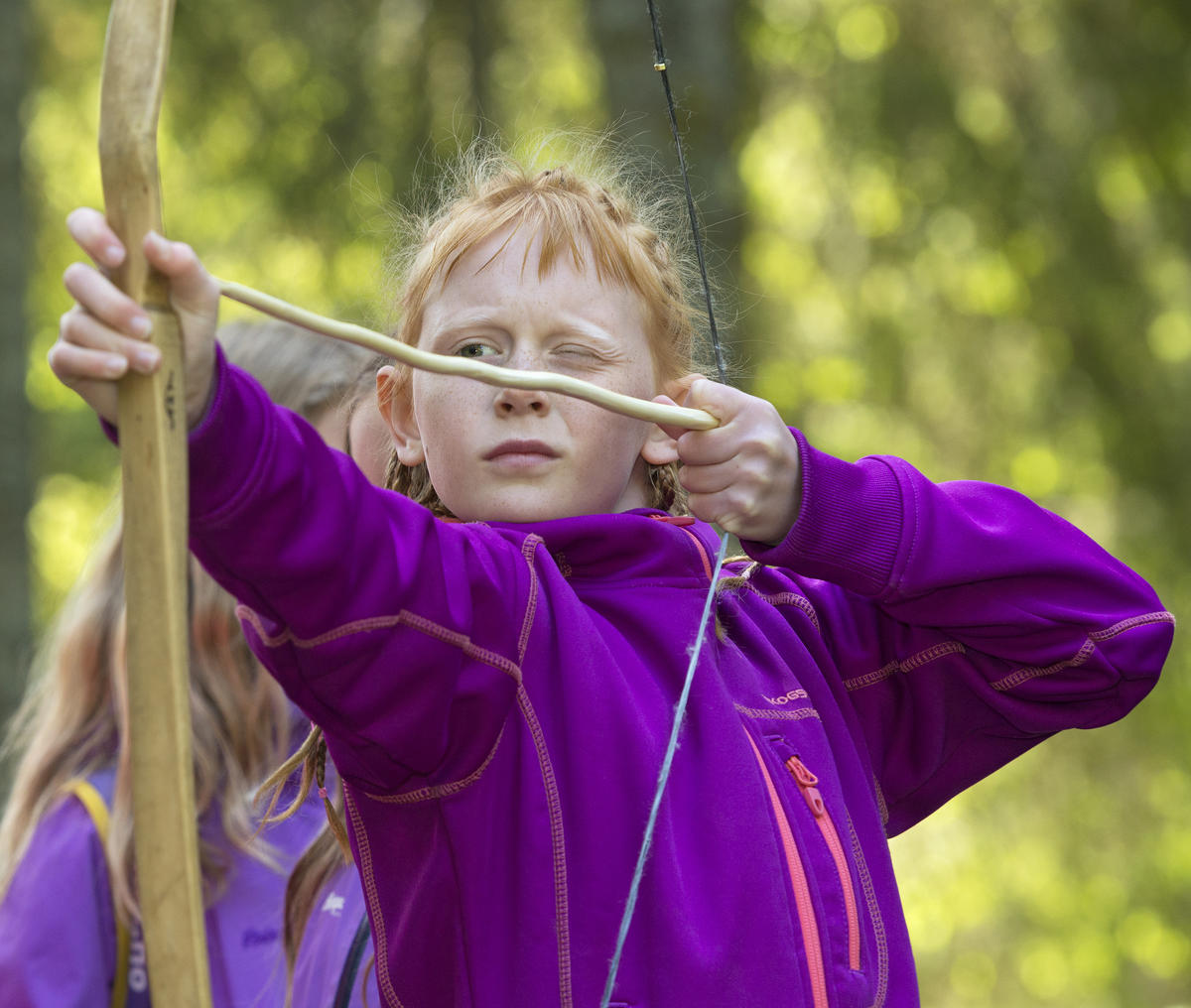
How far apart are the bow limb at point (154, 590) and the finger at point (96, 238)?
2cm

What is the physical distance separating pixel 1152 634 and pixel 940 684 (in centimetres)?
23

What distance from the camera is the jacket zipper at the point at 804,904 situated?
1.27 meters

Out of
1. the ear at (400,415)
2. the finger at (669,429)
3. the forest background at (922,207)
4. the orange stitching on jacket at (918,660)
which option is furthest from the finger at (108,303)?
the forest background at (922,207)

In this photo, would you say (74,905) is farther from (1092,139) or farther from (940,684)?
(1092,139)

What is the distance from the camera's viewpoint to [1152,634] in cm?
159

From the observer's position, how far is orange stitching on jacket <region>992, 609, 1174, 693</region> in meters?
1.56

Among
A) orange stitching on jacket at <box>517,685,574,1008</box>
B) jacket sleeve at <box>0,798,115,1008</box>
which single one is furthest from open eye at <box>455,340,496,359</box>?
jacket sleeve at <box>0,798,115,1008</box>

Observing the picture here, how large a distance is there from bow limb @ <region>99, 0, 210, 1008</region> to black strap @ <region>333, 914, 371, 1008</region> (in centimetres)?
73

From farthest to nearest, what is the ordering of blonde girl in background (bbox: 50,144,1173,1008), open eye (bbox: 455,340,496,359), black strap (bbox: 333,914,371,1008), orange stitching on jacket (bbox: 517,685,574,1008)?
black strap (bbox: 333,914,371,1008) → open eye (bbox: 455,340,496,359) → orange stitching on jacket (bbox: 517,685,574,1008) → blonde girl in background (bbox: 50,144,1173,1008)

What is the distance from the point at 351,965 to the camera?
1756 millimetres

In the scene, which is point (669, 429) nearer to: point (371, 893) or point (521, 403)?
point (521, 403)

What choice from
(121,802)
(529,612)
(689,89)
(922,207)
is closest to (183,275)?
(529,612)

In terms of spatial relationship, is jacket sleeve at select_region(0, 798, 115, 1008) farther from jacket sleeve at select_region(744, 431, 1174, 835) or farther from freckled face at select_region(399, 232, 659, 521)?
jacket sleeve at select_region(744, 431, 1174, 835)

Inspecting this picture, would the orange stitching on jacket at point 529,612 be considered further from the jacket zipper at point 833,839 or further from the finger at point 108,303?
the finger at point 108,303
